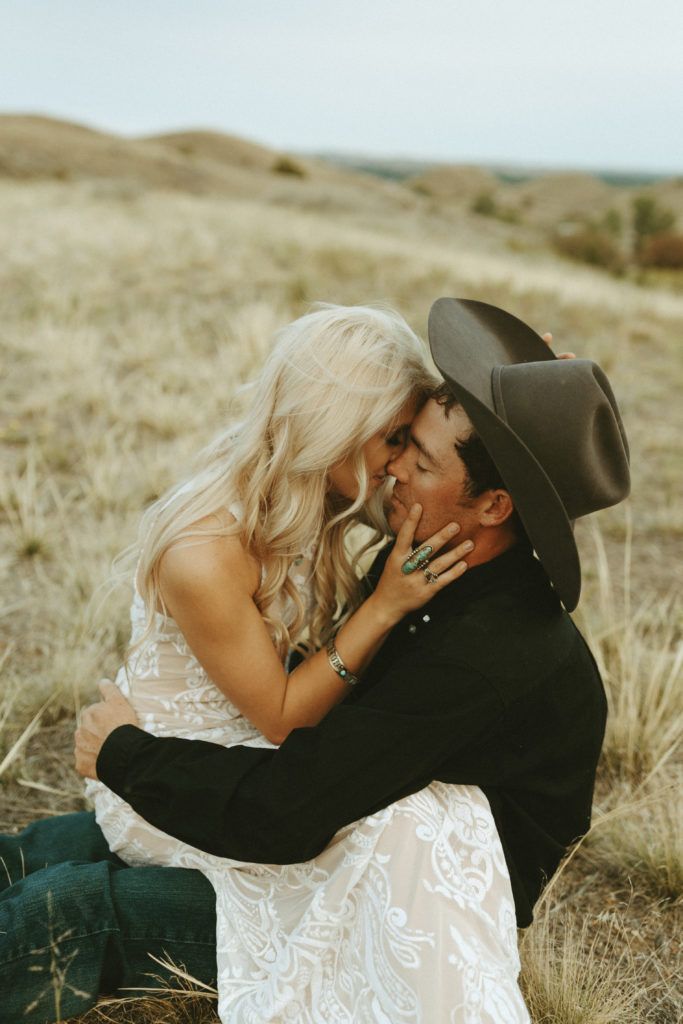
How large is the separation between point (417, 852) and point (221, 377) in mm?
5755

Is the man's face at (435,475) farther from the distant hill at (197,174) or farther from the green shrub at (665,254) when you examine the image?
the green shrub at (665,254)

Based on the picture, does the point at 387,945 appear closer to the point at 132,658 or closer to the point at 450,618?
the point at 450,618

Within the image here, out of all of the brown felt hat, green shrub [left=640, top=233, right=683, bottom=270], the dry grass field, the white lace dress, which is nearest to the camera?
the white lace dress

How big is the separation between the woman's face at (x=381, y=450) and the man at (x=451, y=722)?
85mm

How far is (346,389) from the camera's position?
2.10 m

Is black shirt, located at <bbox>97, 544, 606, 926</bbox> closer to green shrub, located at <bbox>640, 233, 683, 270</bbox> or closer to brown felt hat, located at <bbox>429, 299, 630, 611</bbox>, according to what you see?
brown felt hat, located at <bbox>429, 299, 630, 611</bbox>

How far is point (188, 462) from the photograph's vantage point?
10.5 ft

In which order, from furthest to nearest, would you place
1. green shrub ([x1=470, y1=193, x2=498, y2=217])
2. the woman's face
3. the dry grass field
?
green shrub ([x1=470, y1=193, x2=498, y2=217])
the dry grass field
the woman's face

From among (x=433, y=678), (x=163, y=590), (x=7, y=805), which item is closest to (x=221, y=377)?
(x=7, y=805)

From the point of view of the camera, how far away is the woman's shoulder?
203 centimetres

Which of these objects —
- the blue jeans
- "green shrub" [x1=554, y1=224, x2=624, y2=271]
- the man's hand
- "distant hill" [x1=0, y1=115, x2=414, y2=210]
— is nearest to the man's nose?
the man's hand

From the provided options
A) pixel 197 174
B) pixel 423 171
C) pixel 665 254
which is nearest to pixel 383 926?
pixel 665 254

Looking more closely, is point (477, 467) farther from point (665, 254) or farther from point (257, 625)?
point (665, 254)

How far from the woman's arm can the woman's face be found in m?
0.23
